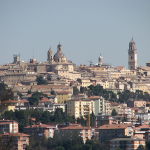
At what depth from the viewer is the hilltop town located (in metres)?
64.6

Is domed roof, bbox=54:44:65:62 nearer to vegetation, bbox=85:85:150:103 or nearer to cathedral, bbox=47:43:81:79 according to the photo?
cathedral, bbox=47:43:81:79

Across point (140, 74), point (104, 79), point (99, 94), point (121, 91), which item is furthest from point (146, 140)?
point (140, 74)

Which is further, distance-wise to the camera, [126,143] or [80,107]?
[80,107]

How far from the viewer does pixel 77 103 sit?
268ft

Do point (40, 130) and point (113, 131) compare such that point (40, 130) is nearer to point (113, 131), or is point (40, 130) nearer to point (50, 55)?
point (113, 131)

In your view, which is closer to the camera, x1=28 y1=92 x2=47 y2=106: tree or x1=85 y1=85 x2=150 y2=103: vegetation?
x1=28 y1=92 x2=47 y2=106: tree

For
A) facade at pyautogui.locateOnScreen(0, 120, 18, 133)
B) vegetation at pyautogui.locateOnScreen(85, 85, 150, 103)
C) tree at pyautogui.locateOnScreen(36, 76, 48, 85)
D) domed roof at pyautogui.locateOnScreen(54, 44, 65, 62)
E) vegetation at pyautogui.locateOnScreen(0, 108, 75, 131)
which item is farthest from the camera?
domed roof at pyautogui.locateOnScreen(54, 44, 65, 62)

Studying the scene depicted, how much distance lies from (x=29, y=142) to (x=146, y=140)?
261 inches

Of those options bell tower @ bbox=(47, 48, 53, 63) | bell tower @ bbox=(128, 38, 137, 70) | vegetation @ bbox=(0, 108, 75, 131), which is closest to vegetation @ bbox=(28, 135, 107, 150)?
vegetation @ bbox=(0, 108, 75, 131)

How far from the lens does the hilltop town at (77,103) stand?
64.6 metres

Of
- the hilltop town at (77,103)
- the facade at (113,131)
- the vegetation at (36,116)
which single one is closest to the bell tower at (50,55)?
the hilltop town at (77,103)

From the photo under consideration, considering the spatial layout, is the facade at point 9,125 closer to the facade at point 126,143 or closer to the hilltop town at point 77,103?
the hilltop town at point 77,103

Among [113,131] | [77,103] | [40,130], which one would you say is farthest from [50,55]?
[40,130]

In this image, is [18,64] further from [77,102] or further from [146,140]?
[146,140]
